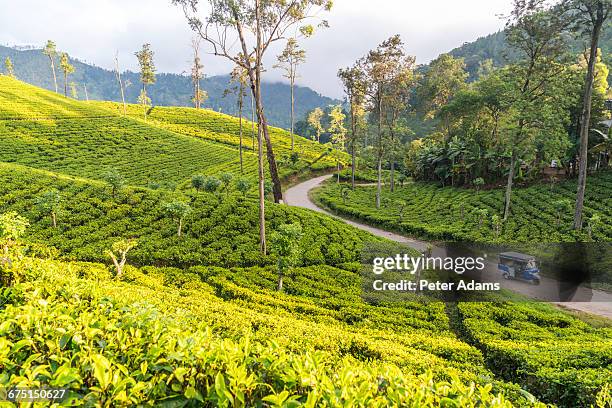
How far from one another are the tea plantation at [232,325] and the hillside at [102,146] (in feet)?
40.5

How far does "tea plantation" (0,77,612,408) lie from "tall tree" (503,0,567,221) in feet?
23.9

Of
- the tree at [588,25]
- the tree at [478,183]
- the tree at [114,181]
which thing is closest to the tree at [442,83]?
the tree at [478,183]

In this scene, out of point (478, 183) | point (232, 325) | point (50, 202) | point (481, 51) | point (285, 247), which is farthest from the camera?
point (481, 51)

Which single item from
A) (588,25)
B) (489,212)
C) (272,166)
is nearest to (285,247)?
(272,166)

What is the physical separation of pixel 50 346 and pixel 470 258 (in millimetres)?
11672

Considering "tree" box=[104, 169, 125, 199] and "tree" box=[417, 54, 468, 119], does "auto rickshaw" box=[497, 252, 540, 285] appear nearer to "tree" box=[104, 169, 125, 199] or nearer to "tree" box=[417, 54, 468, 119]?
"tree" box=[104, 169, 125, 199]

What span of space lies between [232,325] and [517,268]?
412 inches

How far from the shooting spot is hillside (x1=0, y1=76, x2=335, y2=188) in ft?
117

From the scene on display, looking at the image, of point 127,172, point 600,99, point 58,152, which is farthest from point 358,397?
point 58,152

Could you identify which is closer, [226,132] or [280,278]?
[280,278]

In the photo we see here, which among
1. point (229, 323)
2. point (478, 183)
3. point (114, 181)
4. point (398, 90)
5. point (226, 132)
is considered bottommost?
point (229, 323)

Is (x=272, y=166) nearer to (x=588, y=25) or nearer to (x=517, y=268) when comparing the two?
(x=517, y=268)

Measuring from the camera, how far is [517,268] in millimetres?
12094

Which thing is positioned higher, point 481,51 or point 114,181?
point 481,51
